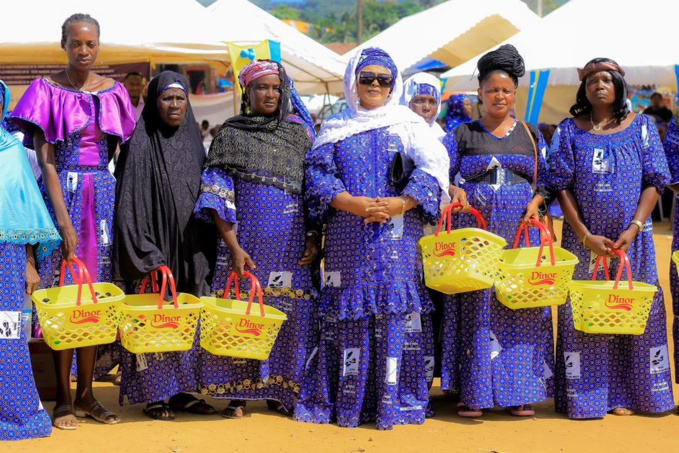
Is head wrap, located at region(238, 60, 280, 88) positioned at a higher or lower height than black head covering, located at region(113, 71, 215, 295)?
higher

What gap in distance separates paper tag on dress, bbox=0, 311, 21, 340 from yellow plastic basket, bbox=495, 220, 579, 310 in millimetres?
2471

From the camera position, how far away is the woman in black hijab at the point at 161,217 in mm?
5129

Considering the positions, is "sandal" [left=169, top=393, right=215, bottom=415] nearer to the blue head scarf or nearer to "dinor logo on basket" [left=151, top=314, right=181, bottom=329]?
"dinor logo on basket" [left=151, top=314, right=181, bottom=329]

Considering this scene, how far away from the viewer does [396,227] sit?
5.16 meters

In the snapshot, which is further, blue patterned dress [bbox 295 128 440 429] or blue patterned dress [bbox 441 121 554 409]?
blue patterned dress [bbox 441 121 554 409]

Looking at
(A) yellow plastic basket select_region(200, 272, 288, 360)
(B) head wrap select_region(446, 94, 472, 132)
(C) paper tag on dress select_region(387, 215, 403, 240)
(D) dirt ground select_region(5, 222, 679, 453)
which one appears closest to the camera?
(D) dirt ground select_region(5, 222, 679, 453)

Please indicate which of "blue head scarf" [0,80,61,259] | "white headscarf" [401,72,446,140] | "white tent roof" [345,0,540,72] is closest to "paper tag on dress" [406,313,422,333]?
"white headscarf" [401,72,446,140]

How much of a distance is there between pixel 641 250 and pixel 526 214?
0.70 metres

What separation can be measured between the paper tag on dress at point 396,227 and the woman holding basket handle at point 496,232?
0.33m

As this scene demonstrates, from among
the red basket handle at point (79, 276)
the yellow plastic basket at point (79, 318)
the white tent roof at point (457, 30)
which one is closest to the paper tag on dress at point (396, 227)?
the yellow plastic basket at point (79, 318)

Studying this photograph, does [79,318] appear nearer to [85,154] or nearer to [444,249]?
[85,154]

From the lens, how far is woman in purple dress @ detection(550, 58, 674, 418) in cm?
530

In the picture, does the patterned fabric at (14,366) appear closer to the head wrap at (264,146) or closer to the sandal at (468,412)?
the head wrap at (264,146)

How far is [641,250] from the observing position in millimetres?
5375
